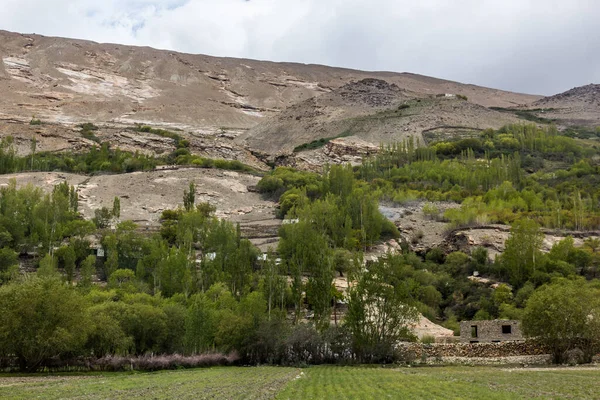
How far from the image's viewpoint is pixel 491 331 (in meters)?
32.9

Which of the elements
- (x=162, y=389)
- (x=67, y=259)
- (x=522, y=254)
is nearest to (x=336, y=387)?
(x=162, y=389)

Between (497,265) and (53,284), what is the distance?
1356 inches

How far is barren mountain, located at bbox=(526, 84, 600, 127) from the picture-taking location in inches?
5640

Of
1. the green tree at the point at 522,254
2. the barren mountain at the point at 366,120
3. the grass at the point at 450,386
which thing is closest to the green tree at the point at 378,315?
the grass at the point at 450,386

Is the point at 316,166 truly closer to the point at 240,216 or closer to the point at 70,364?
the point at 240,216

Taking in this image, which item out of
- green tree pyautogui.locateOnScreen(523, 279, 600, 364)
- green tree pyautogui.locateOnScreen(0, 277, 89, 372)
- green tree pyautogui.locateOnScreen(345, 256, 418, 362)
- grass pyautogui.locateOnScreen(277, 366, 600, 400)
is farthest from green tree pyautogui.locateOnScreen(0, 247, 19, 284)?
green tree pyautogui.locateOnScreen(523, 279, 600, 364)

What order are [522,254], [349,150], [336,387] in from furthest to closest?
1. [349,150]
2. [522,254]
3. [336,387]

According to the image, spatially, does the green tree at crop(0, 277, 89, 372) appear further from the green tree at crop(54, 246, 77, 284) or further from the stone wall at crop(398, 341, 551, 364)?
the green tree at crop(54, 246, 77, 284)

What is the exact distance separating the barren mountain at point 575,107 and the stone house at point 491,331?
384ft

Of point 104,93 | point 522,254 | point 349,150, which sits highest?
point 104,93

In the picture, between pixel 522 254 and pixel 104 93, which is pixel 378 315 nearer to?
pixel 522 254

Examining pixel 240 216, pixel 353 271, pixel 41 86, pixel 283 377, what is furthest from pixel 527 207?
pixel 41 86

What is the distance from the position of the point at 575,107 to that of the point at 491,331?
14323 cm

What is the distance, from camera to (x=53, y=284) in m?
26.8
